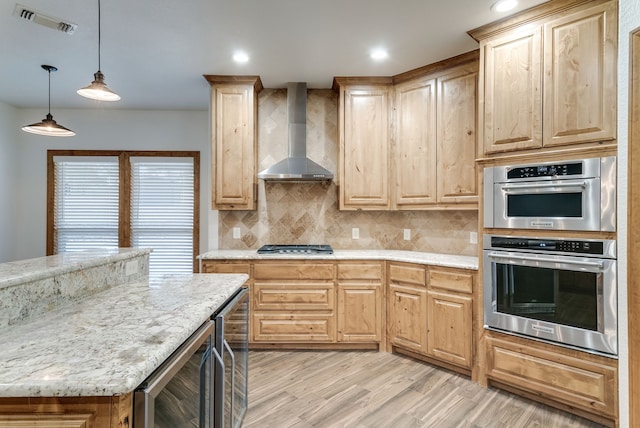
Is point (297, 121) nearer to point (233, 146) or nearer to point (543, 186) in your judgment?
point (233, 146)

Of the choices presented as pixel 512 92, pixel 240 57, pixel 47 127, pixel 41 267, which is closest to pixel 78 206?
pixel 47 127

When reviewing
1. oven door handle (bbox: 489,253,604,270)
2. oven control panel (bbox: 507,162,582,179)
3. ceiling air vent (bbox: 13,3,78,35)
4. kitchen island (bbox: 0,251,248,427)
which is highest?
ceiling air vent (bbox: 13,3,78,35)

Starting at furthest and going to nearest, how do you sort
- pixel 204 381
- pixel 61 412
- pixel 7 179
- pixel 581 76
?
pixel 7 179 → pixel 581 76 → pixel 204 381 → pixel 61 412

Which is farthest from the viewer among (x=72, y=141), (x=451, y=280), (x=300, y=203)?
(x=72, y=141)

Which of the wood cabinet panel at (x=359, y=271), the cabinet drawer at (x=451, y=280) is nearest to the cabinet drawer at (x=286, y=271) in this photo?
the wood cabinet panel at (x=359, y=271)

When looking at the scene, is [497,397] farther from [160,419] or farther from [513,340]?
[160,419]

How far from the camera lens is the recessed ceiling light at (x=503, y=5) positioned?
2195 mm

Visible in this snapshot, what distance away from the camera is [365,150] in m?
3.41

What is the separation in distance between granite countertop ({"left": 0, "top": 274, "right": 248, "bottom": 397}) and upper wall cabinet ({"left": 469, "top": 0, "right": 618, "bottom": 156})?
7.41 feet

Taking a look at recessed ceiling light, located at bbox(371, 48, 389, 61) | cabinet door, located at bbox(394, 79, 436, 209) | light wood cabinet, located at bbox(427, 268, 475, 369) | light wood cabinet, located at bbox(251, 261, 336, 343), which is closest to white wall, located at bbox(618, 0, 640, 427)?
light wood cabinet, located at bbox(427, 268, 475, 369)

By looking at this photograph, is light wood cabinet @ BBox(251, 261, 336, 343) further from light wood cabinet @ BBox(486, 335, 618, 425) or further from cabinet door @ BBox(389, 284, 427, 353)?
light wood cabinet @ BBox(486, 335, 618, 425)

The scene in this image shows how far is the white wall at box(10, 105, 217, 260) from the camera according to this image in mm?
4660

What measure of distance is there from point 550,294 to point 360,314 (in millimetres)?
1547

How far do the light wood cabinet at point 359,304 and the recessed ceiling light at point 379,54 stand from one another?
1.93 m
